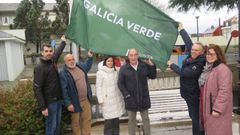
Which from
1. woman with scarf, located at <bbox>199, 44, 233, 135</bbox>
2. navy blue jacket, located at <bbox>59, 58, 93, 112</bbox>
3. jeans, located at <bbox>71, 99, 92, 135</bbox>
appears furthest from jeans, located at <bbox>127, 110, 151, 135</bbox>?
woman with scarf, located at <bbox>199, 44, 233, 135</bbox>

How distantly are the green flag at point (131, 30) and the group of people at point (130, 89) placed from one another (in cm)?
30

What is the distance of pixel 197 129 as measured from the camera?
5.47 meters

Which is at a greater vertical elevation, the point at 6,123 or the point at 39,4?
the point at 39,4

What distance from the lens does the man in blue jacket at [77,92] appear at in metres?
5.52

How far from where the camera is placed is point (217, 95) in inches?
180

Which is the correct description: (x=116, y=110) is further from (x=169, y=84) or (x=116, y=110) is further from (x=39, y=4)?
(x=39, y=4)

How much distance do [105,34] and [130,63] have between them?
2.85 feet

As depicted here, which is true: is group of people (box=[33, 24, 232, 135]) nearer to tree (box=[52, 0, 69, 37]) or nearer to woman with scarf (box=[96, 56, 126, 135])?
woman with scarf (box=[96, 56, 126, 135])

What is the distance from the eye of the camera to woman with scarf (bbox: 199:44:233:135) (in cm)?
454

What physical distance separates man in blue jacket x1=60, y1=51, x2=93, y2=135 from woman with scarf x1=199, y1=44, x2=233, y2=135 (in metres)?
1.98

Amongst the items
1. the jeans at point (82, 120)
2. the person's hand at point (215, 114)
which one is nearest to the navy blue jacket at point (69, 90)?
the jeans at point (82, 120)

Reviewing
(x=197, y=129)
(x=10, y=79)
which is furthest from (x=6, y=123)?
(x=10, y=79)

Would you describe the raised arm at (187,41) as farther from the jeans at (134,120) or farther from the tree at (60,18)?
the tree at (60,18)

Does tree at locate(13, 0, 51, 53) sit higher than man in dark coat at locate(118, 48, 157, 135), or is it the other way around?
tree at locate(13, 0, 51, 53)
